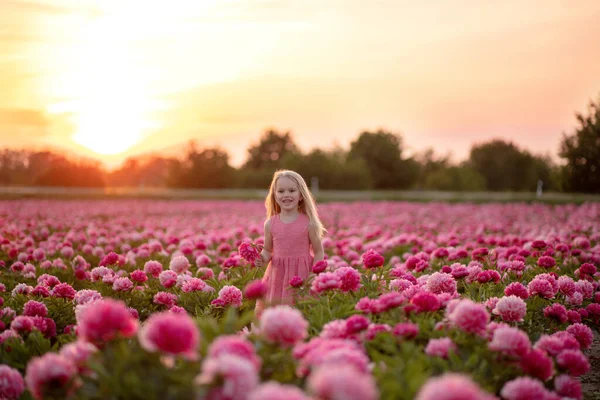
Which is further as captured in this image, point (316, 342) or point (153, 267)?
point (153, 267)

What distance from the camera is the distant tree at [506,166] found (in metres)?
72.1

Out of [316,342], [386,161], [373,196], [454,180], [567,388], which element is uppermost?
[386,161]

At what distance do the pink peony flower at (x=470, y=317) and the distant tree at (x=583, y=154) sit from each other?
19.1 m

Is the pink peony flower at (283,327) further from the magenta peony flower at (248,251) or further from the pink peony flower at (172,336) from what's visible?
the magenta peony flower at (248,251)

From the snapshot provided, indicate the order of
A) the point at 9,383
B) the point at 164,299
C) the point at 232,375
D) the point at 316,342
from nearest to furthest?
the point at 232,375 → the point at 316,342 → the point at 9,383 → the point at 164,299

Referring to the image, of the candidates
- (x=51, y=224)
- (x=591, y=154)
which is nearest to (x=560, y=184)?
(x=591, y=154)

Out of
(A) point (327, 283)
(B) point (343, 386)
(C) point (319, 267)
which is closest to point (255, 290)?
(A) point (327, 283)

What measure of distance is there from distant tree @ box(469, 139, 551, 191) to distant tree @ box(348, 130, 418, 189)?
56.5 feet

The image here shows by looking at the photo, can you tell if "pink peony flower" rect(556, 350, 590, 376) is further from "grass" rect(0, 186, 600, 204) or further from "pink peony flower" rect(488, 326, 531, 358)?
"grass" rect(0, 186, 600, 204)

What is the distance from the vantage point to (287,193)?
17.2ft

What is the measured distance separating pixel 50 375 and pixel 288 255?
10.7ft

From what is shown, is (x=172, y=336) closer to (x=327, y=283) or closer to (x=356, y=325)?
(x=356, y=325)

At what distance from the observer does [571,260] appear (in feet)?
20.9

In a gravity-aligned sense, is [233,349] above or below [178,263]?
above
